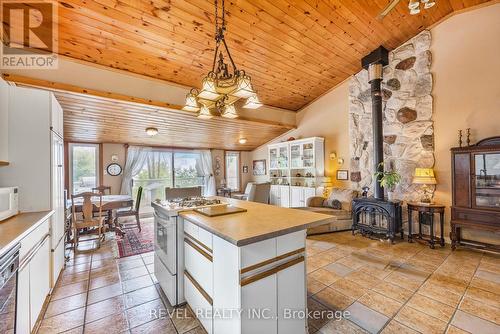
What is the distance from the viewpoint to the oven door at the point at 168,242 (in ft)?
6.88

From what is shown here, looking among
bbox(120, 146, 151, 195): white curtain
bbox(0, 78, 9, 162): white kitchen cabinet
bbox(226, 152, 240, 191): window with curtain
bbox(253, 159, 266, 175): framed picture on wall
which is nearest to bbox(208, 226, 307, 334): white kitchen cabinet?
bbox(0, 78, 9, 162): white kitchen cabinet

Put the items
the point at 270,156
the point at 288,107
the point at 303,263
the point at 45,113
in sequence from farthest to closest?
the point at 270,156 < the point at 288,107 < the point at 45,113 < the point at 303,263

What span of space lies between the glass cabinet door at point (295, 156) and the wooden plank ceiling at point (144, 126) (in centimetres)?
64

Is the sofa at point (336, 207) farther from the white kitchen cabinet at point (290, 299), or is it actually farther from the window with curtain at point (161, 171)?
the window with curtain at point (161, 171)

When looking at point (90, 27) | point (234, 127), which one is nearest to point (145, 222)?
point (234, 127)

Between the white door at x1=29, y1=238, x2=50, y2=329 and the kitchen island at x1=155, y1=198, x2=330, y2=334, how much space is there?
1.24m

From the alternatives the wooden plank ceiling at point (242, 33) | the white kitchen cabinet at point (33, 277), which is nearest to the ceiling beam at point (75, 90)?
the wooden plank ceiling at point (242, 33)

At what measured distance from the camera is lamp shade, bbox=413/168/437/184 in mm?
3653

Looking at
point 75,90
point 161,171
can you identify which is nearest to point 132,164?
point 161,171

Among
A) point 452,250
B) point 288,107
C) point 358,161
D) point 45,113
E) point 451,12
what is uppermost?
point 451,12

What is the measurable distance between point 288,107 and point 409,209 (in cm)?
371

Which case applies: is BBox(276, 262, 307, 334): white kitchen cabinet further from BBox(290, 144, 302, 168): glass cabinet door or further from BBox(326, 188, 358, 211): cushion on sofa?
BBox(290, 144, 302, 168): glass cabinet door

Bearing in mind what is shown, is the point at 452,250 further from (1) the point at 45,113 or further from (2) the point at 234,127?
(1) the point at 45,113

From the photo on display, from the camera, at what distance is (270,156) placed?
704cm
